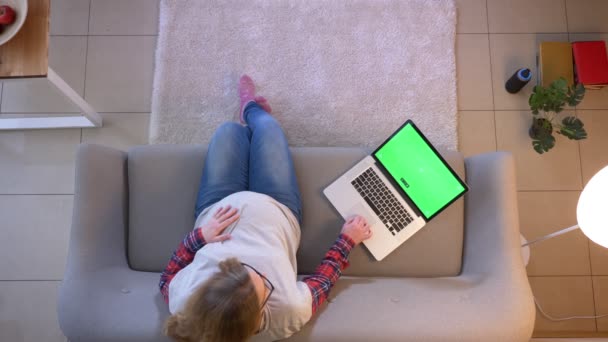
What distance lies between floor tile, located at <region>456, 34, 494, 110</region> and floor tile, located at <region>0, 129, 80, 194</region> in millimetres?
1919

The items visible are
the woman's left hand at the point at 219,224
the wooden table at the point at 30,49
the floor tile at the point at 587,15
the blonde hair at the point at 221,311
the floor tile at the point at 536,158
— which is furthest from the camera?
the floor tile at the point at 587,15


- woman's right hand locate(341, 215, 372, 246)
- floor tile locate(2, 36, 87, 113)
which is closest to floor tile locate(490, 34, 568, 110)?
woman's right hand locate(341, 215, 372, 246)

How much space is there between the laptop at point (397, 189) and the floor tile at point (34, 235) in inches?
51.9

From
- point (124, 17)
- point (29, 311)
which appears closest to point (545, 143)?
point (124, 17)

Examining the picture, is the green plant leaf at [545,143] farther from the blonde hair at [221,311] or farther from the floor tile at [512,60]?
the blonde hair at [221,311]

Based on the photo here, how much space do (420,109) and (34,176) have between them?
189 cm

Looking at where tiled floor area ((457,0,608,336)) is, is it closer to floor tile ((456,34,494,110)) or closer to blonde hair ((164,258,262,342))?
floor tile ((456,34,494,110))

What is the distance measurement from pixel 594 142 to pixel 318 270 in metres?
1.59

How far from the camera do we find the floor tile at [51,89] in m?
1.99

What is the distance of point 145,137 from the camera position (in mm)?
1959

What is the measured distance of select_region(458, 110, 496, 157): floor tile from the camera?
197cm

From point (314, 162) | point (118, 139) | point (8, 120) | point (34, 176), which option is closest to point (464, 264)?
point (314, 162)

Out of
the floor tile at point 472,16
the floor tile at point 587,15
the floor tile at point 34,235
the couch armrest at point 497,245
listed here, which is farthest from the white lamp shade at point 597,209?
the floor tile at point 34,235

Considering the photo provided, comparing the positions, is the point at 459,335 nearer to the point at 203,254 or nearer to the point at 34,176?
the point at 203,254
